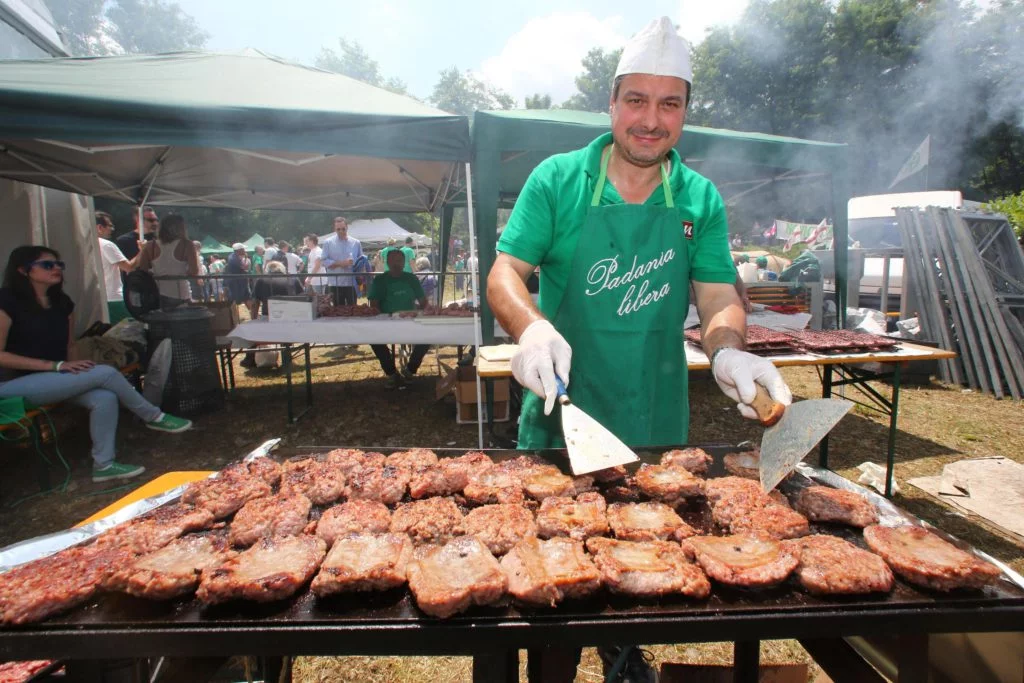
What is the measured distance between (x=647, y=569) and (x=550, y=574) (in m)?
0.29

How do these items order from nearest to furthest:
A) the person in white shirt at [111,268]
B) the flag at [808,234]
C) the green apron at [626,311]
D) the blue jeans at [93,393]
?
1. the green apron at [626,311]
2. the blue jeans at [93,393]
3. the person in white shirt at [111,268]
4. the flag at [808,234]

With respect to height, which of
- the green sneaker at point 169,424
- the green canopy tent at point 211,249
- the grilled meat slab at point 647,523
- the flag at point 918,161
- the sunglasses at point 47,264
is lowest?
the green sneaker at point 169,424

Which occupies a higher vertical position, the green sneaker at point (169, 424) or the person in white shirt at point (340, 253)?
the person in white shirt at point (340, 253)

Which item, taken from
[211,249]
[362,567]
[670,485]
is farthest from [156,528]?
[211,249]

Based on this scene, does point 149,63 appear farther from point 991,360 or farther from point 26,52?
point 991,360

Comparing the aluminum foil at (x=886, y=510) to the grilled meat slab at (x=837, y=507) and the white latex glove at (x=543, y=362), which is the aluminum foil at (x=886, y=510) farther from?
the white latex glove at (x=543, y=362)

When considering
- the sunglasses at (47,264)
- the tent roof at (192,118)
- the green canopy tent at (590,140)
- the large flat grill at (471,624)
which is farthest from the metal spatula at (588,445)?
the sunglasses at (47,264)

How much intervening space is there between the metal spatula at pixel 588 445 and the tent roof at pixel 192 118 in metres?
4.19

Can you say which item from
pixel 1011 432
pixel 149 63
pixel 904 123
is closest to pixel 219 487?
pixel 149 63

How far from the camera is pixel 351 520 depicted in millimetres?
1768

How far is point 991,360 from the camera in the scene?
808 cm

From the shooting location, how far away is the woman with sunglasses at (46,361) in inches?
203

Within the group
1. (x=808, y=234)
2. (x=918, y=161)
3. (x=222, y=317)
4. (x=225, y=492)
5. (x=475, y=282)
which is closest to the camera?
(x=225, y=492)

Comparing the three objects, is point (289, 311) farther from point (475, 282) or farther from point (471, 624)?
point (471, 624)
